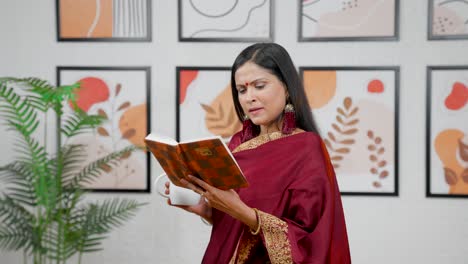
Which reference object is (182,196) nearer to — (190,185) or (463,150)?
(190,185)

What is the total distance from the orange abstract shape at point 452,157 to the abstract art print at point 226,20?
1.01 meters

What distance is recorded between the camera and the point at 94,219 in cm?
237

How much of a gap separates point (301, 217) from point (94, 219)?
126cm

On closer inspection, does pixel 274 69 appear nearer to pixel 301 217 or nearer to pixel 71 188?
pixel 301 217

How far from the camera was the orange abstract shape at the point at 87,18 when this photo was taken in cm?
265

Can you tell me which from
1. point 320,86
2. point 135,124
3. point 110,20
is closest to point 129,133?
point 135,124

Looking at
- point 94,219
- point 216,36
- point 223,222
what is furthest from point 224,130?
point 223,222

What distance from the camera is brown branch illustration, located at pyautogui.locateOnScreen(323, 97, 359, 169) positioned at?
2.58 metres

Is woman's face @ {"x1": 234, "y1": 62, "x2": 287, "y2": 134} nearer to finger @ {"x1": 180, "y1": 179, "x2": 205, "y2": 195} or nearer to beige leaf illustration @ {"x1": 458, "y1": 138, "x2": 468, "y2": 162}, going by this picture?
finger @ {"x1": 180, "y1": 179, "x2": 205, "y2": 195}

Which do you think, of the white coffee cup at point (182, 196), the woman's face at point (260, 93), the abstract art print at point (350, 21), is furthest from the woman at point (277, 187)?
the abstract art print at point (350, 21)

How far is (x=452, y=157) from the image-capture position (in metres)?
2.55

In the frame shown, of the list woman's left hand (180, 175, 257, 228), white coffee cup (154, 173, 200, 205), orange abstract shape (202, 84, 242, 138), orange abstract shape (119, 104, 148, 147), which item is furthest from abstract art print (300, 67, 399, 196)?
woman's left hand (180, 175, 257, 228)

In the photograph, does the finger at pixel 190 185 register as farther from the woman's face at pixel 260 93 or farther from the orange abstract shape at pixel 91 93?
the orange abstract shape at pixel 91 93

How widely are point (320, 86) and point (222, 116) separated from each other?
52 centimetres
